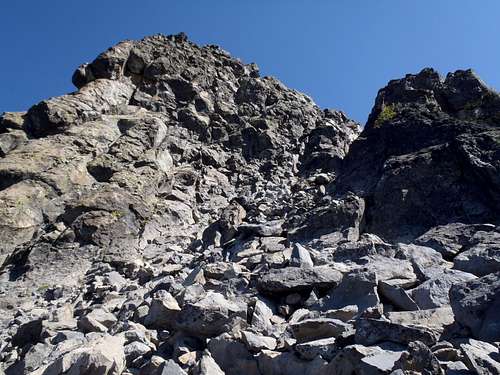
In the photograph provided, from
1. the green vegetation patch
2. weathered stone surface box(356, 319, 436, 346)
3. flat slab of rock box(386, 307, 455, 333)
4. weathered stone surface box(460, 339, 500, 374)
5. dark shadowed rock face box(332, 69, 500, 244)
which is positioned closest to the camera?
weathered stone surface box(460, 339, 500, 374)

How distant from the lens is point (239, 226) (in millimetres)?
18141

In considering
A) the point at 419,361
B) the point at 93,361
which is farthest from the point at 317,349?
the point at 93,361

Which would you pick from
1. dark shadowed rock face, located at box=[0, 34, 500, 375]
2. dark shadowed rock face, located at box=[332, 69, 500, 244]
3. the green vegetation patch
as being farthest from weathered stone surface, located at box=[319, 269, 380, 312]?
the green vegetation patch

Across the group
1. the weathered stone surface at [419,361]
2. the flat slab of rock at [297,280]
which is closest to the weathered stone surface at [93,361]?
the flat slab of rock at [297,280]

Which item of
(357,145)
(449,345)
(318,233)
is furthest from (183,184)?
(449,345)

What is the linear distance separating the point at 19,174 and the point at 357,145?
1679 cm

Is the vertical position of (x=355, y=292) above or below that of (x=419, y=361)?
above

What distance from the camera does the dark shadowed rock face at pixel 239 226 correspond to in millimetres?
6762

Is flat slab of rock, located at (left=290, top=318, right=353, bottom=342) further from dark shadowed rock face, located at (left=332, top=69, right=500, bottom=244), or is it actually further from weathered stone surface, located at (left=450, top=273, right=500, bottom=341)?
dark shadowed rock face, located at (left=332, top=69, right=500, bottom=244)

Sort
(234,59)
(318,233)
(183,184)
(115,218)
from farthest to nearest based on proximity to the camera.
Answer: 1. (234,59)
2. (183,184)
3. (115,218)
4. (318,233)

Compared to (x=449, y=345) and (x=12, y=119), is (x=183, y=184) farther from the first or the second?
(x=449, y=345)

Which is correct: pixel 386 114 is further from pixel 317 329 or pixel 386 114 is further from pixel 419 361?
pixel 419 361

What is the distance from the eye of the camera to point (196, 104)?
3634cm

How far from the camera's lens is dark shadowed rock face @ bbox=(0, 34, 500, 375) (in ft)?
22.2
